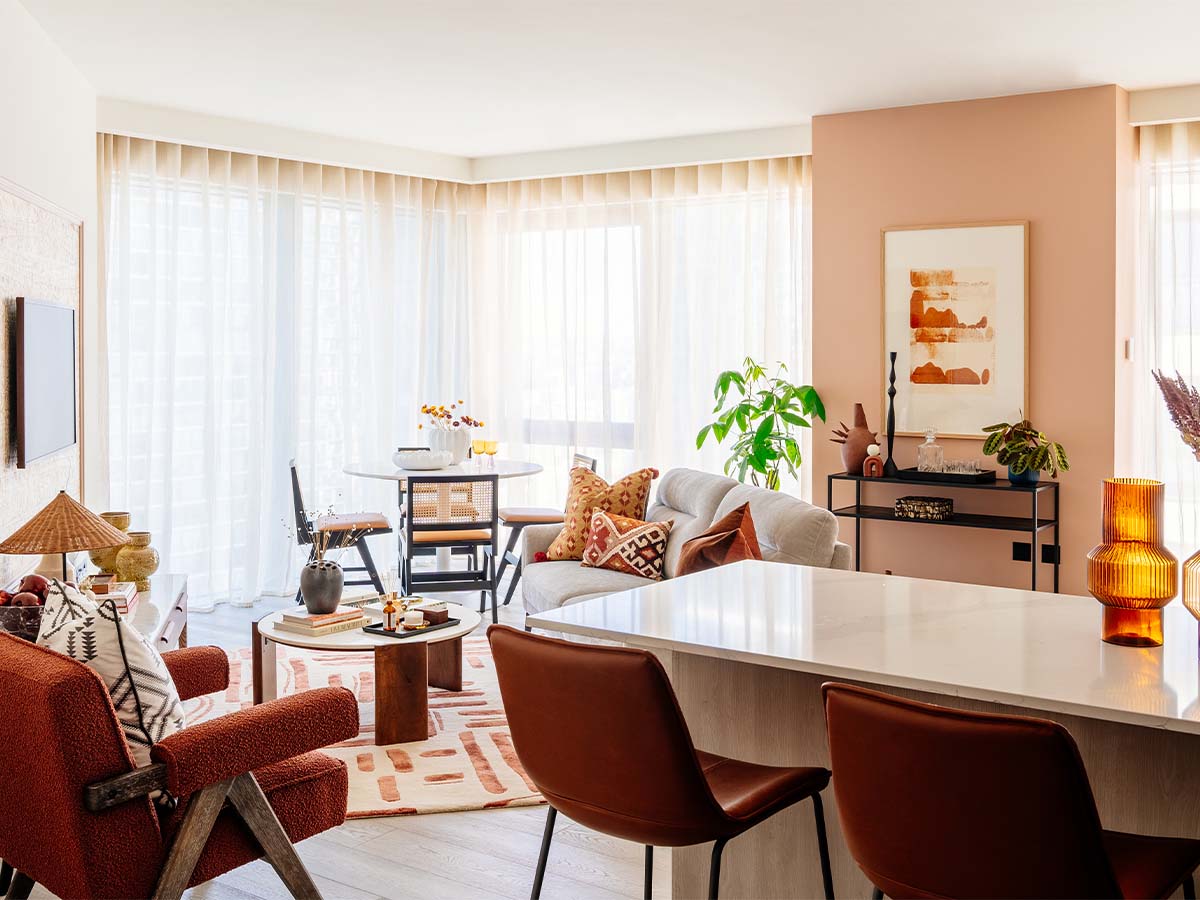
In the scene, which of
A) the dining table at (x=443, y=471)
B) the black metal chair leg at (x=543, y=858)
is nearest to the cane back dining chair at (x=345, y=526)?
the dining table at (x=443, y=471)

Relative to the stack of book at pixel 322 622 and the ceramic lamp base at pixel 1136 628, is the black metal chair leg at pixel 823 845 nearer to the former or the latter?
the ceramic lamp base at pixel 1136 628

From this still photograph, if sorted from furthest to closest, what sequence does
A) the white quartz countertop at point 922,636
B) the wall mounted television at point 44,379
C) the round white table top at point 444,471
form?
the round white table top at point 444,471
the wall mounted television at point 44,379
the white quartz countertop at point 922,636

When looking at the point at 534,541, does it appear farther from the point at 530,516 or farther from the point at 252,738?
the point at 252,738

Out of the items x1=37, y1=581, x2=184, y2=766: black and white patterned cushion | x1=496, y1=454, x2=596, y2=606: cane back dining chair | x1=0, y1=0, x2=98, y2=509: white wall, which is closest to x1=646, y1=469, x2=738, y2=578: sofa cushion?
x1=496, y1=454, x2=596, y2=606: cane back dining chair

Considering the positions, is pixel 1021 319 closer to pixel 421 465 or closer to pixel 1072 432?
pixel 1072 432

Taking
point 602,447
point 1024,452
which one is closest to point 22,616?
point 1024,452

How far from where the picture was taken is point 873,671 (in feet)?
6.20

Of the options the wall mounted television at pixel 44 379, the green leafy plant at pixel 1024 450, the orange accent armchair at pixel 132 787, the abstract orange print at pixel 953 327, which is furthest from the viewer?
the abstract orange print at pixel 953 327

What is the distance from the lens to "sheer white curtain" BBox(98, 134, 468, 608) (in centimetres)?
608

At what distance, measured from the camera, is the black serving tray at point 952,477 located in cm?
537

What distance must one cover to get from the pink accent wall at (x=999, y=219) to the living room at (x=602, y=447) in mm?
19

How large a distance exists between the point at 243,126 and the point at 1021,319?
423 centimetres

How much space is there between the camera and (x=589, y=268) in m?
7.30

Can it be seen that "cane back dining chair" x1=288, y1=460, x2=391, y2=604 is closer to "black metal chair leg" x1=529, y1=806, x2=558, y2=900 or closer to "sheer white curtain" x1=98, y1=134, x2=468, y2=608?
"sheer white curtain" x1=98, y1=134, x2=468, y2=608
